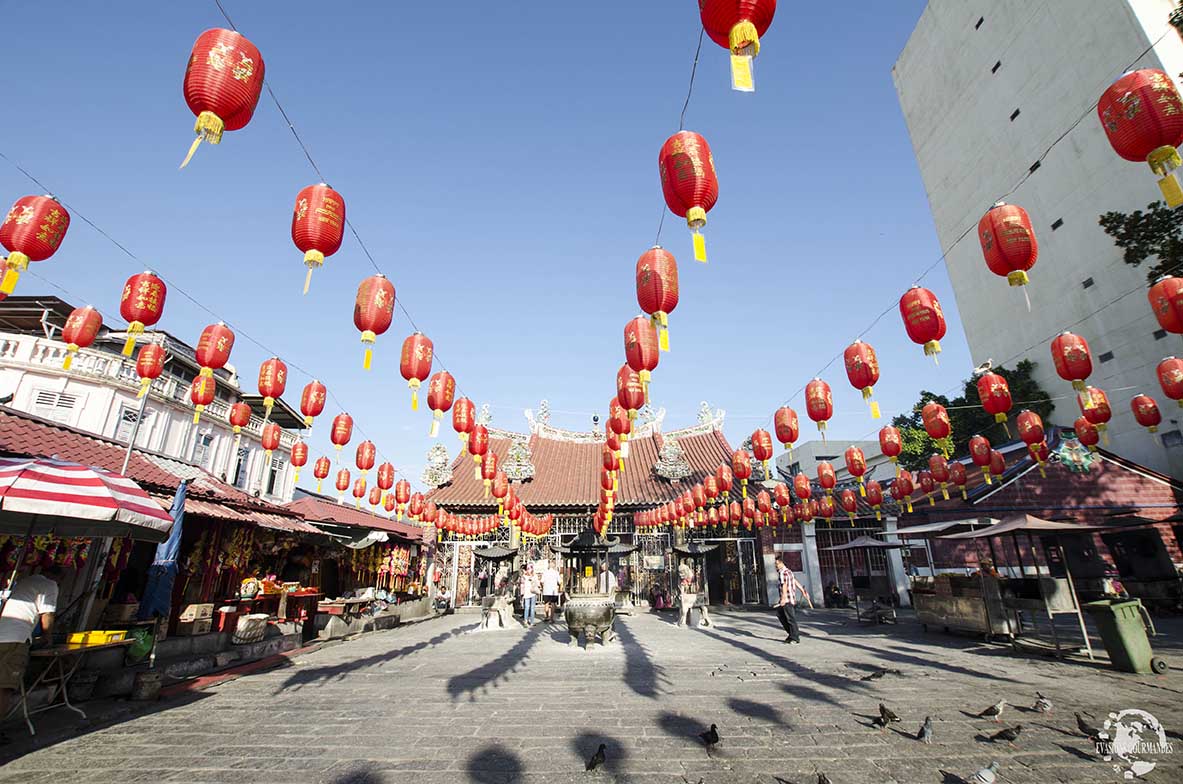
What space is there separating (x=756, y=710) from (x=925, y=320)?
6072mm

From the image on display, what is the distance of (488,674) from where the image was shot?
771 centimetres

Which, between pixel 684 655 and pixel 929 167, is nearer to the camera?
pixel 684 655

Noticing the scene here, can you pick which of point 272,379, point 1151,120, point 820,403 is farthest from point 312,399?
point 1151,120

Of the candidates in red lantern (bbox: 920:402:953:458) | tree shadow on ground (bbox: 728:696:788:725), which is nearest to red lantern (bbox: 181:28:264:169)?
tree shadow on ground (bbox: 728:696:788:725)

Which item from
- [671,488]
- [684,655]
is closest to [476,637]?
[684,655]

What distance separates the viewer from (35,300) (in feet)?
55.9

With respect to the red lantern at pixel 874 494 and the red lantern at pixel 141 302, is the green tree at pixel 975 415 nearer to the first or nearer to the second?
the red lantern at pixel 874 494

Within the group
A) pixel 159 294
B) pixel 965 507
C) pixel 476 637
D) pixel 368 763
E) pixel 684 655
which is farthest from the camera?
pixel 965 507

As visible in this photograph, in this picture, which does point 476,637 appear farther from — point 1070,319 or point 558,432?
point 1070,319

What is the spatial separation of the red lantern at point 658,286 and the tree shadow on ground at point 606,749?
4343 mm

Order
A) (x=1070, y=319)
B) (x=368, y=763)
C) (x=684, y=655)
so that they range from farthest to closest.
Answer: (x=1070, y=319), (x=684, y=655), (x=368, y=763)

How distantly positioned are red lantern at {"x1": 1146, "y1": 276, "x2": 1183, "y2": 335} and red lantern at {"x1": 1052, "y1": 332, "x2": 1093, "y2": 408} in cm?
139

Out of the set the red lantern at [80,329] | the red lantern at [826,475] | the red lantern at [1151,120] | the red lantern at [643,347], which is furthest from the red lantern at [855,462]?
the red lantern at [80,329]

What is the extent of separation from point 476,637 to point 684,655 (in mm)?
5691
